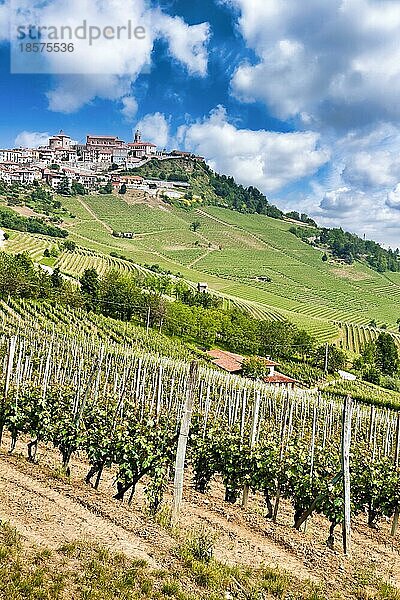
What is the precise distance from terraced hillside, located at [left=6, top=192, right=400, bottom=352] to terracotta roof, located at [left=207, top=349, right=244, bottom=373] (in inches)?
859

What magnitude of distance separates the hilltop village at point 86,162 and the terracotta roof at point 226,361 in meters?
113

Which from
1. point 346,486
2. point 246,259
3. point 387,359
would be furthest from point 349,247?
point 346,486

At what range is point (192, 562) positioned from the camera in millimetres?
6141

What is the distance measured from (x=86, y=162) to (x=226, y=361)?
495ft

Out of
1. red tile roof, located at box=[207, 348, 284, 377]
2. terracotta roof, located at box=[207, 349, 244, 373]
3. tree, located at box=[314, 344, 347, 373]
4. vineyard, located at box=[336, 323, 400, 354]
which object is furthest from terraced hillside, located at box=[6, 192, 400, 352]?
terracotta roof, located at box=[207, 349, 244, 373]

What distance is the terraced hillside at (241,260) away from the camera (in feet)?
257

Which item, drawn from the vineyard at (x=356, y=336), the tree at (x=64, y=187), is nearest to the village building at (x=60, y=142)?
the tree at (x=64, y=187)

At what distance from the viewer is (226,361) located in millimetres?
45750

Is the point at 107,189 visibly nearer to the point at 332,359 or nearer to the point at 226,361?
the point at 332,359

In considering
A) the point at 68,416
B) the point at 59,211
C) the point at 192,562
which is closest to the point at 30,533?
the point at 192,562

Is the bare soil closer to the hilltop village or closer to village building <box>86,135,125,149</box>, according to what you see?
the hilltop village

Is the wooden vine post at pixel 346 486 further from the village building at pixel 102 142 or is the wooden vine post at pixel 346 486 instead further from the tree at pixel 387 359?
the village building at pixel 102 142

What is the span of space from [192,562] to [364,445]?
36.3 feet

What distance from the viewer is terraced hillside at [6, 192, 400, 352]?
257 ft
